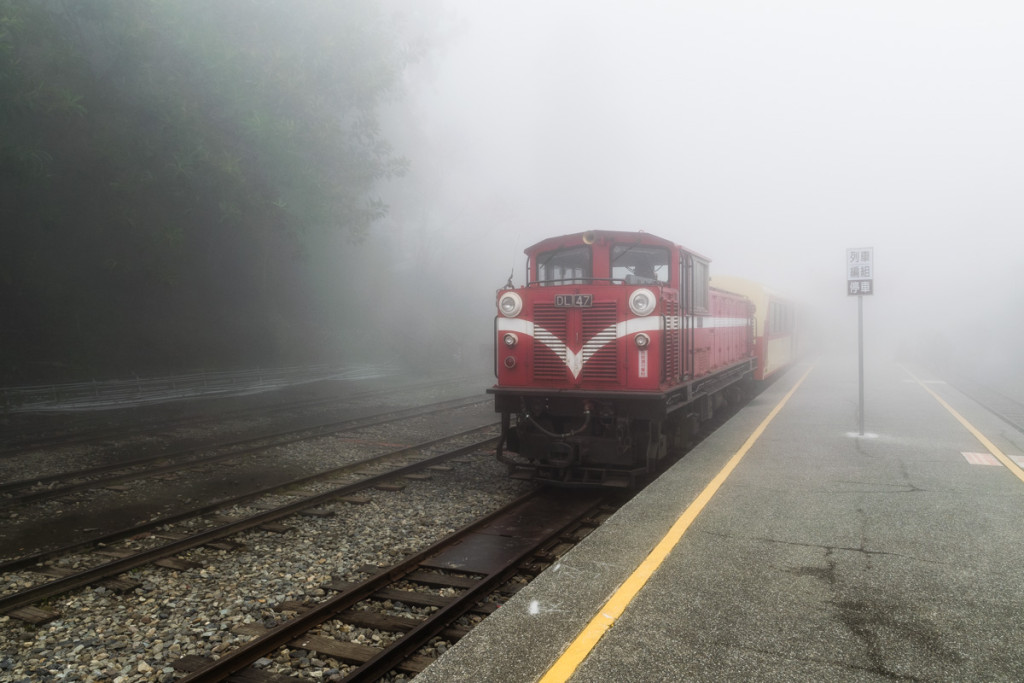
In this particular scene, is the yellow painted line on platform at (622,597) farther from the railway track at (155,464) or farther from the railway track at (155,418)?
the railway track at (155,418)

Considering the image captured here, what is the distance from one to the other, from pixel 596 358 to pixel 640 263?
145cm

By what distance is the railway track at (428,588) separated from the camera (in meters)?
4.16

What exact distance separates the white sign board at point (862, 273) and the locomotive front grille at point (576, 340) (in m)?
4.47

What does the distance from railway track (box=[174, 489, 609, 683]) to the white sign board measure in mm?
5311

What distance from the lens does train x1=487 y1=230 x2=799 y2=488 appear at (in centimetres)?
777

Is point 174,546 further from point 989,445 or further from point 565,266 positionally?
point 989,445

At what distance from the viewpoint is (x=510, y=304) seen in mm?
8398


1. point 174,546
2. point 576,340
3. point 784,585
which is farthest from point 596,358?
point 174,546

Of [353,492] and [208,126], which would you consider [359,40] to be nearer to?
[208,126]

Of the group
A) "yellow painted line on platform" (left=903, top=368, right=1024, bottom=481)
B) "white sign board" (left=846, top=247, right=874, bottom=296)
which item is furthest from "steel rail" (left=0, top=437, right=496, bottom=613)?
"yellow painted line on platform" (left=903, top=368, right=1024, bottom=481)

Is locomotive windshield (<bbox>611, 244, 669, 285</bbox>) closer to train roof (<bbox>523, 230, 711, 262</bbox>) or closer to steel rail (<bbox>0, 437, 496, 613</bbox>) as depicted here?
train roof (<bbox>523, 230, 711, 262</bbox>)

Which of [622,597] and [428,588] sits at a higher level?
[622,597]

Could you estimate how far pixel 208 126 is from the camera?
1480 centimetres

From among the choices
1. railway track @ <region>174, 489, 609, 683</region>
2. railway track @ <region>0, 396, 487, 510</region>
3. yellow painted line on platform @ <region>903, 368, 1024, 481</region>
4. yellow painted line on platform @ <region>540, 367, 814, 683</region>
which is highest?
yellow painted line on platform @ <region>540, 367, 814, 683</region>
